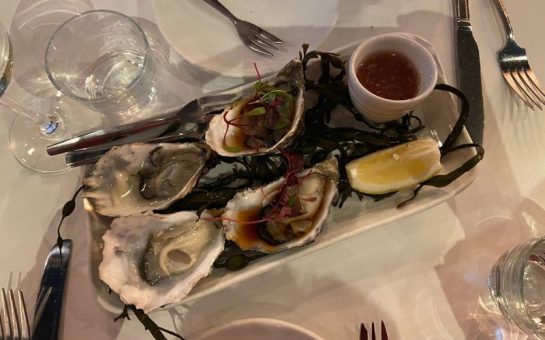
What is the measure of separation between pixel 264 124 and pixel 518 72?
2.11 feet

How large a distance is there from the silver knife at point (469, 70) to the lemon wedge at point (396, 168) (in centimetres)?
18

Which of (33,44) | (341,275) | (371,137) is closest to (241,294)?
(341,275)

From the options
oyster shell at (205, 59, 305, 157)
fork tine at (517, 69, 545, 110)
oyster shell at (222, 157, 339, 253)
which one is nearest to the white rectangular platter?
oyster shell at (222, 157, 339, 253)

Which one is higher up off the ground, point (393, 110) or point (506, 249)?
point (393, 110)

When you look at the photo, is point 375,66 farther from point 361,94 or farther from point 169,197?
point 169,197

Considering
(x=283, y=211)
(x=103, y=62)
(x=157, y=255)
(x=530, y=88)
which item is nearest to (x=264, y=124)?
(x=283, y=211)

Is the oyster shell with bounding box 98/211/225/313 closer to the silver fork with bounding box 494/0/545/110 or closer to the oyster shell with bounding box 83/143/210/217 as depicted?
the oyster shell with bounding box 83/143/210/217

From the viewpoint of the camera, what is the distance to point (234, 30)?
112 centimetres

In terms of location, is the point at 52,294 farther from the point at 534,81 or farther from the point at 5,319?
the point at 534,81

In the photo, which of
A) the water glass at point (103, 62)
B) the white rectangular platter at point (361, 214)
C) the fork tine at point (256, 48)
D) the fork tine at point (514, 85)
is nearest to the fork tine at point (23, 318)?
the white rectangular platter at point (361, 214)

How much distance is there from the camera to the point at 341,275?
1016 millimetres

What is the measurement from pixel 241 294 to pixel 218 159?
0.28 meters

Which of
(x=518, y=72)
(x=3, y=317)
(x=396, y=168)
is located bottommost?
(x=3, y=317)

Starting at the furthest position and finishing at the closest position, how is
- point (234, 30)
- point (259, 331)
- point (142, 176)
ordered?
point (234, 30) → point (142, 176) → point (259, 331)
